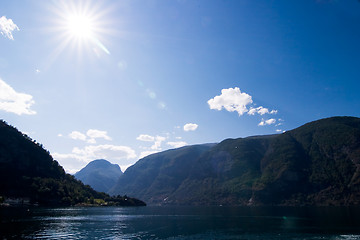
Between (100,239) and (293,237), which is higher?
(100,239)

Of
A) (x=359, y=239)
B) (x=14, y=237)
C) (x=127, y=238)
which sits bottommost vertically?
(x=359, y=239)

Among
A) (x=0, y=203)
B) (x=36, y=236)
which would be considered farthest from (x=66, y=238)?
(x=0, y=203)

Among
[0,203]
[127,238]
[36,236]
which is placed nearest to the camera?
[36,236]

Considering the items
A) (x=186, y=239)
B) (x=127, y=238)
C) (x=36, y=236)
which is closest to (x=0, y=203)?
(x=36, y=236)

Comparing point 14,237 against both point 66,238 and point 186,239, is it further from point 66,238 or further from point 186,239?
point 186,239

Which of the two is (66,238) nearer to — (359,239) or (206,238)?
(206,238)

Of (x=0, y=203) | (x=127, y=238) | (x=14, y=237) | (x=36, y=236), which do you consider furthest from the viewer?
(x=0, y=203)

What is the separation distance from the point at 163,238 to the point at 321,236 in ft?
143

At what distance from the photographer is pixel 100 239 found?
62625 mm

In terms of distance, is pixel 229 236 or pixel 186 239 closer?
pixel 186 239

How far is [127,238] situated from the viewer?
65125 millimetres

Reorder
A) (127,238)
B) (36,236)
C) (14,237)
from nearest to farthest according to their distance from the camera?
1. (14,237)
2. (36,236)
3. (127,238)

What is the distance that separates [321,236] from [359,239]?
8888mm

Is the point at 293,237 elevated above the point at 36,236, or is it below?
below
